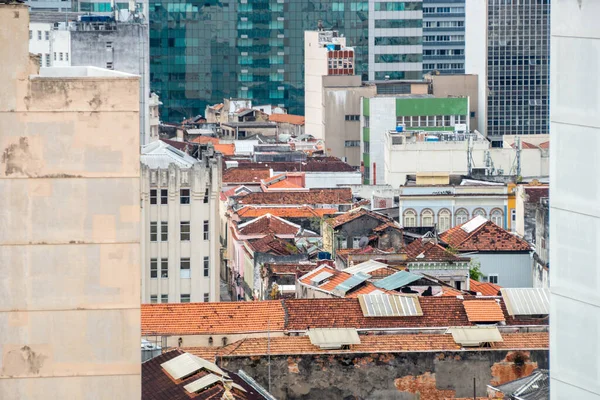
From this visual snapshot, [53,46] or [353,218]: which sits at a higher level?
[53,46]

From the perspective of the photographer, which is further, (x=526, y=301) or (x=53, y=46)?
(x=53, y=46)

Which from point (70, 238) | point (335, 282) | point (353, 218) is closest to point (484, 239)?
point (353, 218)

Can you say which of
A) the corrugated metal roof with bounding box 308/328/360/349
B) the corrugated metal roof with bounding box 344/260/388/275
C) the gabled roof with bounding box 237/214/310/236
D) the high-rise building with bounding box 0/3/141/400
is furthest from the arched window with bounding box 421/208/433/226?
the high-rise building with bounding box 0/3/141/400

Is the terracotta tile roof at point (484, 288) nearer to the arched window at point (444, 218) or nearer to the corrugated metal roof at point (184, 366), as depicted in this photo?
the arched window at point (444, 218)

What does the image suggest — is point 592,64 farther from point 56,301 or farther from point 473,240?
point 473,240

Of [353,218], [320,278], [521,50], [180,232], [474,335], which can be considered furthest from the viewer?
[521,50]

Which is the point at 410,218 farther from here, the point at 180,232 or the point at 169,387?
the point at 169,387

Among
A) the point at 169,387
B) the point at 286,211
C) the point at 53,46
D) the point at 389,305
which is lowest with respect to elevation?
the point at 286,211
